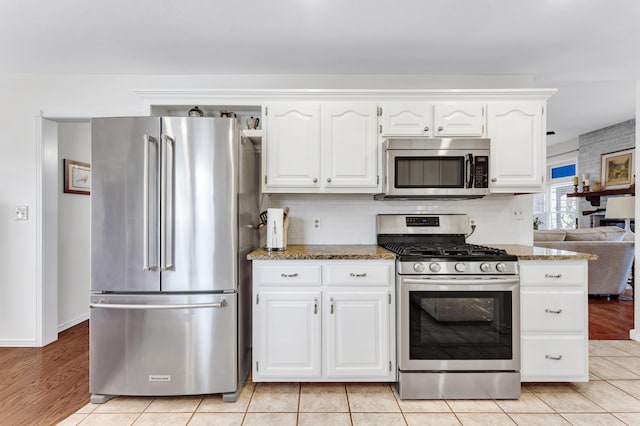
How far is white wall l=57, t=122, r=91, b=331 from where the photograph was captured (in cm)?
360

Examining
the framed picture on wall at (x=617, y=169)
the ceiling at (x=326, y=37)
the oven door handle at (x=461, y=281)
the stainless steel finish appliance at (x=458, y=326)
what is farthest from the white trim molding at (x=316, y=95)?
the framed picture on wall at (x=617, y=169)

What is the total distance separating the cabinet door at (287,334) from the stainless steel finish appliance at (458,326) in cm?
57

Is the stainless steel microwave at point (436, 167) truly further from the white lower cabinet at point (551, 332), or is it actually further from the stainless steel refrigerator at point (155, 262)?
the stainless steel refrigerator at point (155, 262)

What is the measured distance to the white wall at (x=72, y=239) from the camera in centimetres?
360

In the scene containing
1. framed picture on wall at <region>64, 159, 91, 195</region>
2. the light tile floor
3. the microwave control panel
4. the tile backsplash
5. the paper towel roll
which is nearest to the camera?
the light tile floor

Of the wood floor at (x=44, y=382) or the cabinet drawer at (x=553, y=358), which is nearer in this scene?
the wood floor at (x=44, y=382)

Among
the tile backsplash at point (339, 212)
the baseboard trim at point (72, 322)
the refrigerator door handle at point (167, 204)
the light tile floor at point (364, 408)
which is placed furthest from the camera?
the baseboard trim at point (72, 322)

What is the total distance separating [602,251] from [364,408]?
4021 millimetres

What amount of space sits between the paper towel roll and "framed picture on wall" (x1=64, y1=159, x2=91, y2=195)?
8.29ft

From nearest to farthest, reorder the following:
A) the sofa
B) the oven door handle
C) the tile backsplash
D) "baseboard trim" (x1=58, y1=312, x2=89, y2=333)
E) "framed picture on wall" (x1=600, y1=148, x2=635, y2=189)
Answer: the oven door handle < the tile backsplash < "baseboard trim" (x1=58, y1=312, x2=89, y2=333) < the sofa < "framed picture on wall" (x1=600, y1=148, x2=635, y2=189)

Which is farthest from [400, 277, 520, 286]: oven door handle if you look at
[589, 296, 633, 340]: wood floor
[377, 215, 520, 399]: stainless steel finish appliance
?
[589, 296, 633, 340]: wood floor

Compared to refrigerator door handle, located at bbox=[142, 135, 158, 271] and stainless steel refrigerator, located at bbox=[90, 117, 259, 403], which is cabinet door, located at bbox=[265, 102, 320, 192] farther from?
refrigerator door handle, located at bbox=[142, 135, 158, 271]

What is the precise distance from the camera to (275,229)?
2.56 metres

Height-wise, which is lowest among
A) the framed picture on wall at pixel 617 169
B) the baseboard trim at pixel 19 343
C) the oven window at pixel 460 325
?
the baseboard trim at pixel 19 343
